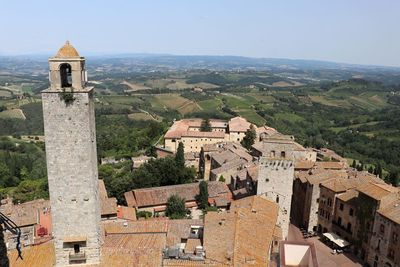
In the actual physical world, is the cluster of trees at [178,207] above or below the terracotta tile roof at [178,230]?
below

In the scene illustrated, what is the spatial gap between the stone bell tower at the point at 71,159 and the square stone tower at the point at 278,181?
18.9 metres

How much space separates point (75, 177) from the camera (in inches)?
840

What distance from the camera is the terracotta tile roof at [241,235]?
84.1ft

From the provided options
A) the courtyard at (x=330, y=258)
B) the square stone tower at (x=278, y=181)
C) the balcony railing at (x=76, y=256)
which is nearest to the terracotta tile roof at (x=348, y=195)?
the courtyard at (x=330, y=258)

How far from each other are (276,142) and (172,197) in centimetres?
1505

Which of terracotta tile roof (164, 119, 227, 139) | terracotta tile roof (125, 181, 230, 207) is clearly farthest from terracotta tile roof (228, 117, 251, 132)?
terracotta tile roof (125, 181, 230, 207)

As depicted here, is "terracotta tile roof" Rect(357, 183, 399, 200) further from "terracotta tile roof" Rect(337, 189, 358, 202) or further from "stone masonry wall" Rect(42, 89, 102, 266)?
"stone masonry wall" Rect(42, 89, 102, 266)

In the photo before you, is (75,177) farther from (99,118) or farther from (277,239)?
(99,118)

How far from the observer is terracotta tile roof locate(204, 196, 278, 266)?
25625mm

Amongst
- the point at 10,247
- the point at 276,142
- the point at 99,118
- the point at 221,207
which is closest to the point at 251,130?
the point at 221,207

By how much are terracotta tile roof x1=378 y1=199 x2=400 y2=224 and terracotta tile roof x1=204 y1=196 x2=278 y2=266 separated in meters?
9.72

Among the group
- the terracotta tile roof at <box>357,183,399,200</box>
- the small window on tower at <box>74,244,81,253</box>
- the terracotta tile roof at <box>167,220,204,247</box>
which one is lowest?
the terracotta tile roof at <box>167,220,204,247</box>

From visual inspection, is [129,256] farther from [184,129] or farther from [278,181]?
[184,129]

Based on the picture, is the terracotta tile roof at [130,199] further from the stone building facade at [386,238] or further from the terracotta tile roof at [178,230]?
the stone building facade at [386,238]
